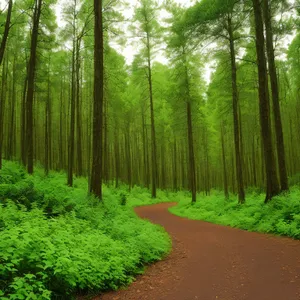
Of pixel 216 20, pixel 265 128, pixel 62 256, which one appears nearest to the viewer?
pixel 62 256

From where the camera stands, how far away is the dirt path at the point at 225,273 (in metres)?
4.31

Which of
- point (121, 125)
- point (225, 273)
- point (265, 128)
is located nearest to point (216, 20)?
point (265, 128)

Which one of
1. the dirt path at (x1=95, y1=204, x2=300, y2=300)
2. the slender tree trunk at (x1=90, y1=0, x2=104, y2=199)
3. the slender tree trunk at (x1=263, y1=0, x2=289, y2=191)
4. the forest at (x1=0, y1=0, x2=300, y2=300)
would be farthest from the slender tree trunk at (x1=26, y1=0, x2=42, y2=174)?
the slender tree trunk at (x1=263, y1=0, x2=289, y2=191)

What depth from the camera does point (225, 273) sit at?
5215 mm

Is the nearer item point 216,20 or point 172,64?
point 216,20

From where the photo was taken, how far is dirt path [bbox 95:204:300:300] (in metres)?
4.31

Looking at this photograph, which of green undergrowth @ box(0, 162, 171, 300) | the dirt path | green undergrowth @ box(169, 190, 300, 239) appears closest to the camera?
green undergrowth @ box(0, 162, 171, 300)

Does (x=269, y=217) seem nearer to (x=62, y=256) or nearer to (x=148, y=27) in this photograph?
(x=62, y=256)

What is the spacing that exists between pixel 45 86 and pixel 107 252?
73.2 feet

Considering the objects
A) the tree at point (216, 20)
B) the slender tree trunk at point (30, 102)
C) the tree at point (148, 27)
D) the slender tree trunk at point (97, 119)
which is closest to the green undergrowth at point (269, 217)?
the tree at point (216, 20)

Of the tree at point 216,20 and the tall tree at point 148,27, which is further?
the tall tree at point 148,27

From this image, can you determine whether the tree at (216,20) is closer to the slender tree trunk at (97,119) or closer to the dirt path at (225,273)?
the slender tree trunk at (97,119)

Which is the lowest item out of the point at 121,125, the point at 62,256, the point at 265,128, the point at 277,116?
the point at 62,256

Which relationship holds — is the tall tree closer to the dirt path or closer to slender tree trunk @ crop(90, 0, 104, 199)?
slender tree trunk @ crop(90, 0, 104, 199)
